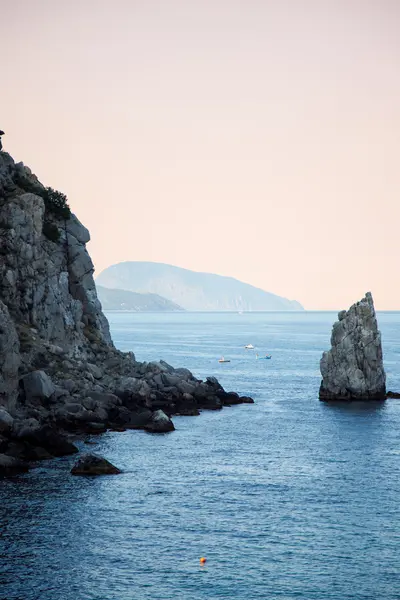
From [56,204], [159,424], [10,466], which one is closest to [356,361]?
[159,424]

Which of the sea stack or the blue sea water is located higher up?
the sea stack

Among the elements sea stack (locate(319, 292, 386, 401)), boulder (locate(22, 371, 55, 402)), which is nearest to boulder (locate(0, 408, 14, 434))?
boulder (locate(22, 371, 55, 402))

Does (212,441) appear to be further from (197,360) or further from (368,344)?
(197,360)

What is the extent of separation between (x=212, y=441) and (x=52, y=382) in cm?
2074

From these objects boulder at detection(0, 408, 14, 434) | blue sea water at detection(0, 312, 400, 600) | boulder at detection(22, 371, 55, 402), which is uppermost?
boulder at detection(22, 371, 55, 402)

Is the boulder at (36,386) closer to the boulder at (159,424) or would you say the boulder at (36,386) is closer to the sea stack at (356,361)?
the boulder at (159,424)

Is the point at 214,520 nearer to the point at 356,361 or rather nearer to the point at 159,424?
the point at 159,424

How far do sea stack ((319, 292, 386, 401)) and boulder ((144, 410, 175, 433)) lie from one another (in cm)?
3167

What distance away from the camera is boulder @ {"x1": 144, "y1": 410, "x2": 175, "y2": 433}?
86.7 metres

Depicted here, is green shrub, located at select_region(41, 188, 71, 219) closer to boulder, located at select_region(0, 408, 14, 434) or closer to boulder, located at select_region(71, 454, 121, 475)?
boulder, located at select_region(0, 408, 14, 434)

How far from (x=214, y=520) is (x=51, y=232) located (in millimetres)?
66069

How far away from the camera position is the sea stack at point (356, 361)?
4323 inches

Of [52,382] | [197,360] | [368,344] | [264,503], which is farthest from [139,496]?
[197,360]

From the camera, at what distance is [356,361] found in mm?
109625
